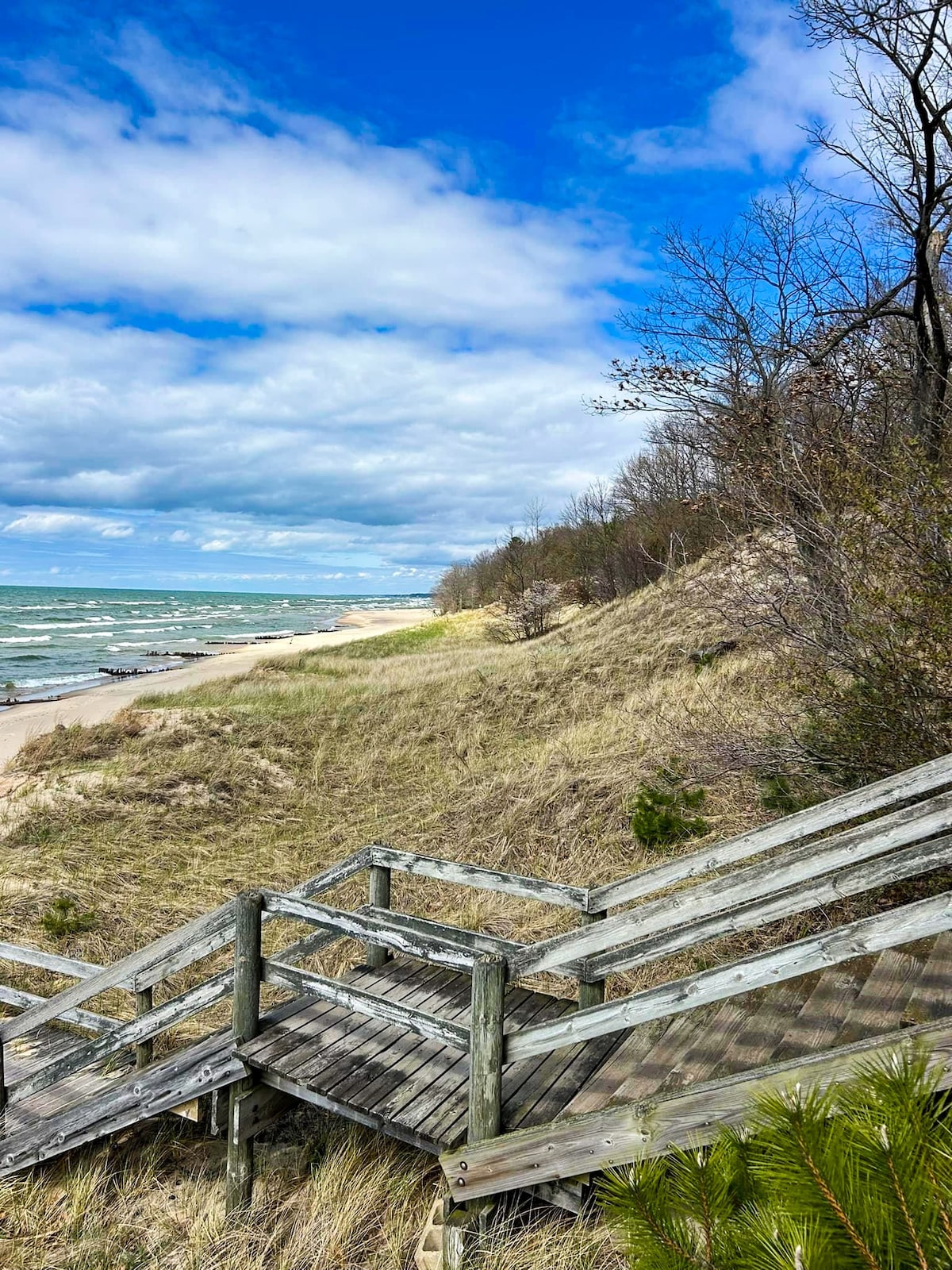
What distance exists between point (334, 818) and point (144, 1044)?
661 cm

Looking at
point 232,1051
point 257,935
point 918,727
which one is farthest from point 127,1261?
point 918,727

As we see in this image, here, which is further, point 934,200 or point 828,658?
point 934,200

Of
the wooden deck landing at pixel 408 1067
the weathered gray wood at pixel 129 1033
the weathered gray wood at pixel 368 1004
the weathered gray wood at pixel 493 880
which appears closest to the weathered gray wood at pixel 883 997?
the wooden deck landing at pixel 408 1067

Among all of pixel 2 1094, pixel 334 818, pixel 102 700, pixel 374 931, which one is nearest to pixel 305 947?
pixel 374 931

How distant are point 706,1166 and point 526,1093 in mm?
2496

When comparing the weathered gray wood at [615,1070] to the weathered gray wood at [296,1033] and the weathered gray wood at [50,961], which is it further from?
the weathered gray wood at [50,961]

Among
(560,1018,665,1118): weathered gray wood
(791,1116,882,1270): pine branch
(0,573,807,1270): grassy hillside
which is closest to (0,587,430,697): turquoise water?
(0,573,807,1270): grassy hillside

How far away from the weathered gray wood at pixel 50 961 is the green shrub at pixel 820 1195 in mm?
5121

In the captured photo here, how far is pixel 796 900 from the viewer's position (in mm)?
3184

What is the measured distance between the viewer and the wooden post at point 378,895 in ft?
19.8

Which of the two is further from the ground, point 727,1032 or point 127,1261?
point 727,1032

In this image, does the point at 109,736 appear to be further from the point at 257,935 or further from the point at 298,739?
the point at 257,935

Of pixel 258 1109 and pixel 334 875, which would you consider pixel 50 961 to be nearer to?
pixel 258 1109

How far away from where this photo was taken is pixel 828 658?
647 cm
